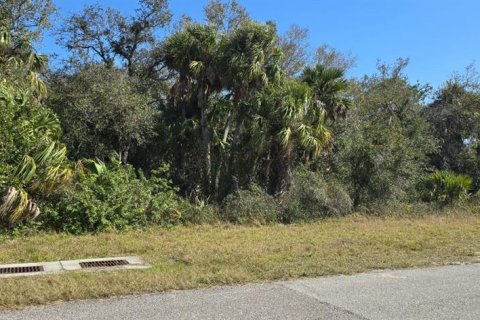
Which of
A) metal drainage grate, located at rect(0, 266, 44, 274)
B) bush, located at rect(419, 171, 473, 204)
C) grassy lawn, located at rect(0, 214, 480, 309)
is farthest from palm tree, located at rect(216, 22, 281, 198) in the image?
metal drainage grate, located at rect(0, 266, 44, 274)

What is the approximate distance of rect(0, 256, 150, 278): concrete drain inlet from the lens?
7727 mm

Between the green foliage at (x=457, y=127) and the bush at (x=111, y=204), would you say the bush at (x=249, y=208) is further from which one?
the green foliage at (x=457, y=127)

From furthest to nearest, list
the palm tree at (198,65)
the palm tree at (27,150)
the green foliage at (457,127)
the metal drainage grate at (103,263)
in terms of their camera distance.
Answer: the green foliage at (457,127)
the palm tree at (198,65)
the palm tree at (27,150)
the metal drainage grate at (103,263)

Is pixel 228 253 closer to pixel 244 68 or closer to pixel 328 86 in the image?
pixel 244 68

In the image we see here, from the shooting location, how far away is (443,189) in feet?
65.5

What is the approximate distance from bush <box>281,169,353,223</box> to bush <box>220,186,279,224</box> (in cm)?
50

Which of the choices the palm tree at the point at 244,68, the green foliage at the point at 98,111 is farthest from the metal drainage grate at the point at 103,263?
the palm tree at the point at 244,68

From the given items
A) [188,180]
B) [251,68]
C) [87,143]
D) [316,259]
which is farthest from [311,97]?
[316,259]

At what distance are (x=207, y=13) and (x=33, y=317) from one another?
22134 millimetres

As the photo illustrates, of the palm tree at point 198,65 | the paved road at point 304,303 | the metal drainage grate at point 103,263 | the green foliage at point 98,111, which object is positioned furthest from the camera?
the palm tree at point 198,65

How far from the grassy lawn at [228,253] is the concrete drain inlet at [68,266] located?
1.26 feet

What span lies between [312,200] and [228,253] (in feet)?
24.9

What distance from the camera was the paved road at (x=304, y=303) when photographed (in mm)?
5582

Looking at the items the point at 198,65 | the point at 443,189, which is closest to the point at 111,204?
the point at 198,65
